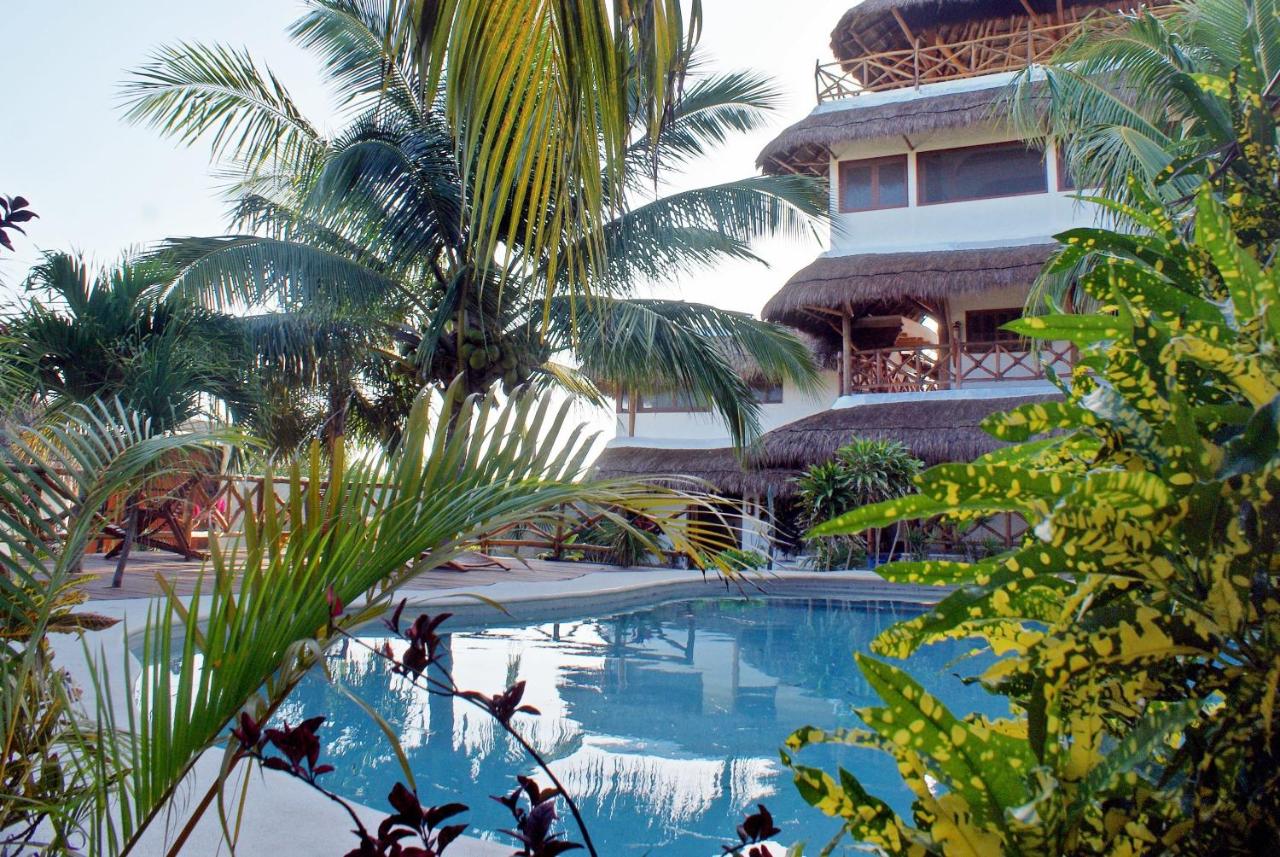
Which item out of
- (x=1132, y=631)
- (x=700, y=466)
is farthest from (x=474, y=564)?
(x=1132, y=631)

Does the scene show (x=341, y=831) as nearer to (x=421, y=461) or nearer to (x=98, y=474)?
(x=98, y=474)

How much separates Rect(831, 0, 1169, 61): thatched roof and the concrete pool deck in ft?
30.9

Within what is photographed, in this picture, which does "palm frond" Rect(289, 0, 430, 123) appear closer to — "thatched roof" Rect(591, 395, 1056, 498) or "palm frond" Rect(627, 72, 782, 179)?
"palm frond" Rect(627, 72, 782, 179)

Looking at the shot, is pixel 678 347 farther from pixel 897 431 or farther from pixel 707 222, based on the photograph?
pixel 897 431

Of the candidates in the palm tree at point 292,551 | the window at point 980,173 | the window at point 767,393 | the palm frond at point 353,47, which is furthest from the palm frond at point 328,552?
the window at point 767,393

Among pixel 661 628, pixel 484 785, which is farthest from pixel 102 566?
pixel 484 785

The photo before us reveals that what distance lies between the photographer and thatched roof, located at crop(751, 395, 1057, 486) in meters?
13.6

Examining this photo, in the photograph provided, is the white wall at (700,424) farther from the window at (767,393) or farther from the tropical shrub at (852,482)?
the tropical shrub at (852,482)

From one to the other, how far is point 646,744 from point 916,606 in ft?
22.0

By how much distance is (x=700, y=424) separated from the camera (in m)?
18.2

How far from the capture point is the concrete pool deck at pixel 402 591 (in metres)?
2.51

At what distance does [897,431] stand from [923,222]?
3.62 metres

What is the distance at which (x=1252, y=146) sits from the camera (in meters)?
0.98

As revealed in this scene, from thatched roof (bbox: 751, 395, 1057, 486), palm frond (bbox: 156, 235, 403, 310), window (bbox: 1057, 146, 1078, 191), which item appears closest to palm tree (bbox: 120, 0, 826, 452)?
palm frond (bbox: 156, 235, 403, 310)
